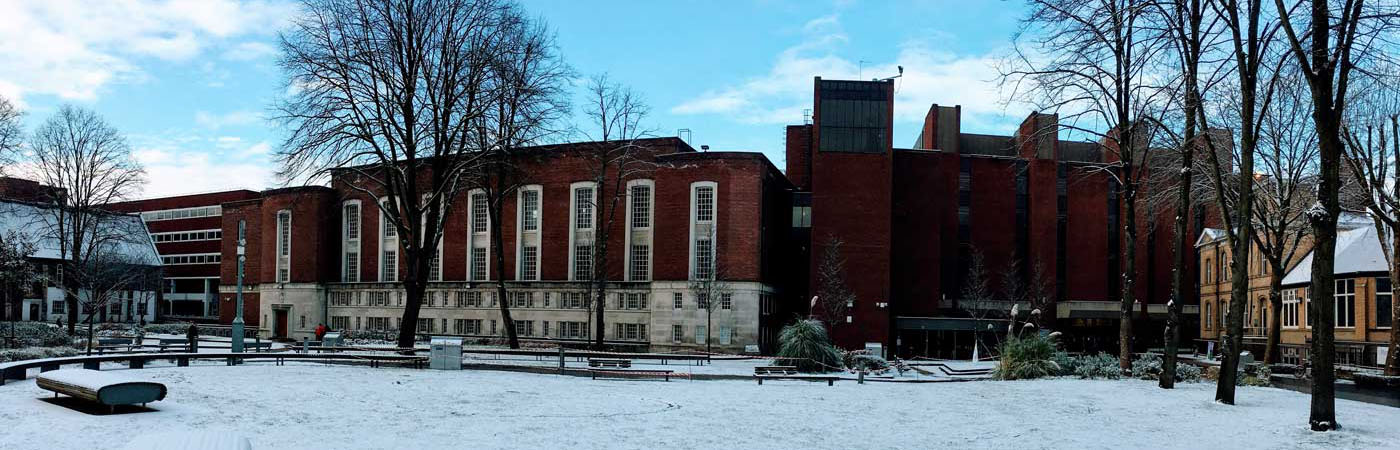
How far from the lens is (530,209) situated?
60.4 meters

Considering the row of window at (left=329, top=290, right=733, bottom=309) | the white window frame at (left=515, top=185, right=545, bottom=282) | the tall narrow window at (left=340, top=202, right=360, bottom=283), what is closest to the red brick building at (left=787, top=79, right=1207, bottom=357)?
the row of window at (left=329, top=290, right=733, bottom=309)

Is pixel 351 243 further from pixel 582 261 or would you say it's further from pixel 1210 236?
pixel 1210 236

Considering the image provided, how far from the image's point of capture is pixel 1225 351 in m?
19.5

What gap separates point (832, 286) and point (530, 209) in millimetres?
19647

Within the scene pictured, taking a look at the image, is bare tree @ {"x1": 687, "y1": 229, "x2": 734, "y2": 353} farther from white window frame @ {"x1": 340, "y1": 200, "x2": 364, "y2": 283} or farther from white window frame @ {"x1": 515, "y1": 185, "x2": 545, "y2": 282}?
white window frame @ {"x1": 340, "y1": 200, "x2": 364, "y2": 283}

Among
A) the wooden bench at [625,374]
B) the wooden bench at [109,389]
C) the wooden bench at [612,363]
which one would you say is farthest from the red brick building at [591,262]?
the wooden bench at [109,389]

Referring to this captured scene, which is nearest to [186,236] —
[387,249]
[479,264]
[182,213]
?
[182,213]

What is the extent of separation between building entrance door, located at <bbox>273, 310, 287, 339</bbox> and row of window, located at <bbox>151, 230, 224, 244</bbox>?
36.2m

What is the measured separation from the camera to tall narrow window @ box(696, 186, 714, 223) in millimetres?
54594

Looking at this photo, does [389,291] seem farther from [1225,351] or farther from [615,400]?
[1225,351]

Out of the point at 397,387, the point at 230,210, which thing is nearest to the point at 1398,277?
the point at 397,387

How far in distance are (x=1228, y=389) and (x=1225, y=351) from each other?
766mm

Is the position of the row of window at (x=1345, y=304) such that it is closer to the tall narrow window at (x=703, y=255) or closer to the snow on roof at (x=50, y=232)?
the tall narrow window at (x=703, y=255)

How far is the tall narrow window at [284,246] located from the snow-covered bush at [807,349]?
53.5 meters
